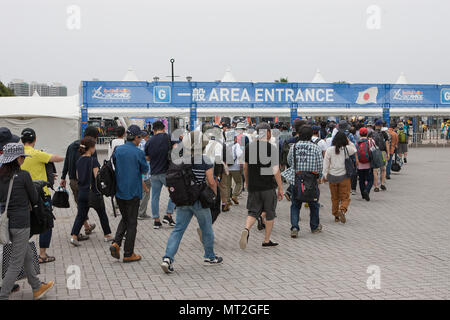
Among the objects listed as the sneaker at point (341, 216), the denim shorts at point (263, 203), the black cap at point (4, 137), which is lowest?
the sneaker at point (341, 216)

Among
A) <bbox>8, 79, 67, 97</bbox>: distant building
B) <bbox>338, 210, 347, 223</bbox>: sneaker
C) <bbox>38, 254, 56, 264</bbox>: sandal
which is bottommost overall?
<bbox>38, 254, 56, 264</bbox>: sandal

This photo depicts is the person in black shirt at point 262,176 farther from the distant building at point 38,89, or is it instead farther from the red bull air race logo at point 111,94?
the distant building at point 38,89

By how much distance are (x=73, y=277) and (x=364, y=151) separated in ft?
24.1

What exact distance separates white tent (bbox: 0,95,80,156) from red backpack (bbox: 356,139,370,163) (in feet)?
52.3

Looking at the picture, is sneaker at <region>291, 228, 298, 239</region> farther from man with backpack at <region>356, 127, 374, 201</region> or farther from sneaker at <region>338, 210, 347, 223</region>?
man with backpack at <region>356, 127, 374, 201</region>

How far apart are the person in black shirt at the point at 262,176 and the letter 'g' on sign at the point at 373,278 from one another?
160 cm

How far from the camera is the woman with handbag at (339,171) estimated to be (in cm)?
870

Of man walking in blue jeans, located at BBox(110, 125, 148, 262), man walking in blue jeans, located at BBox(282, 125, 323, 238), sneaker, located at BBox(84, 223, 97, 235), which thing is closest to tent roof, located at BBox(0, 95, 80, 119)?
sneaker, located at BBox(84, 223, 97, 235)

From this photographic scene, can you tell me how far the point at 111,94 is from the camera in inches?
798

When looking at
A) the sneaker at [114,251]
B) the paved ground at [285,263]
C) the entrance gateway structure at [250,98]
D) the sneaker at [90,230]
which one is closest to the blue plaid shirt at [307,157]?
the paved ground at [285,263]

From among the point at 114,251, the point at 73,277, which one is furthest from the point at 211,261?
the point at 73,277

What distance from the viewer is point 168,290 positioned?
5270 millimetres

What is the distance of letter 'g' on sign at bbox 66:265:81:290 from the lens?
5.41 meters

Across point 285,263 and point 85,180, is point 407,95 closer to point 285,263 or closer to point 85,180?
point 285,263
